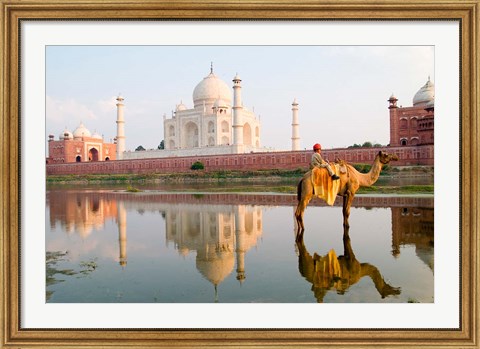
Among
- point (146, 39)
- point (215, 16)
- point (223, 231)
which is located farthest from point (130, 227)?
point (215, 16)

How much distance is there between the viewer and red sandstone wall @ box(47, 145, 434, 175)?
16234 millimetres

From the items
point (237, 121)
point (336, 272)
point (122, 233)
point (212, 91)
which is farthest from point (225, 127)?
point (336, 272)

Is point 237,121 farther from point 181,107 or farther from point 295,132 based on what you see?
point 181,107

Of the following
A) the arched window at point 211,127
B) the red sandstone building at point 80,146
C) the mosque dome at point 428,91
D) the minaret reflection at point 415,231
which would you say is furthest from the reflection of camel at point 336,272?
the arched window at point 211,127

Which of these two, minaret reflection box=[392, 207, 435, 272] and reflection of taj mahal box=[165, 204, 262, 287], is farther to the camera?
minaret reflection box=[392, 207, 435, 272]

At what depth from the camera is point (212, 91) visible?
28125mm

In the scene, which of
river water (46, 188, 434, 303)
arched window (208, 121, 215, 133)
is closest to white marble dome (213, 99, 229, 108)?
arched window (208, 121, 215, 133)

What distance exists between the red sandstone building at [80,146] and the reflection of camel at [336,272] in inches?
924

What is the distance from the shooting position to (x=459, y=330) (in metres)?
2.27

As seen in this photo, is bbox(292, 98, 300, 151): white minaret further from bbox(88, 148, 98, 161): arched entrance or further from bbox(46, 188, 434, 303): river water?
bbox(46, 188, 434, 303): river water

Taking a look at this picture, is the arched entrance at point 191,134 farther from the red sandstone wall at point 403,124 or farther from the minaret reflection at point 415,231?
the minaret reflection at point 415,231

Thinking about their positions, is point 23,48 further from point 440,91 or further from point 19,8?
point 440,91

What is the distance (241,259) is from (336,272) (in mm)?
841

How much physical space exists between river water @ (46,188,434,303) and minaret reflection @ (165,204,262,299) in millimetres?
11
